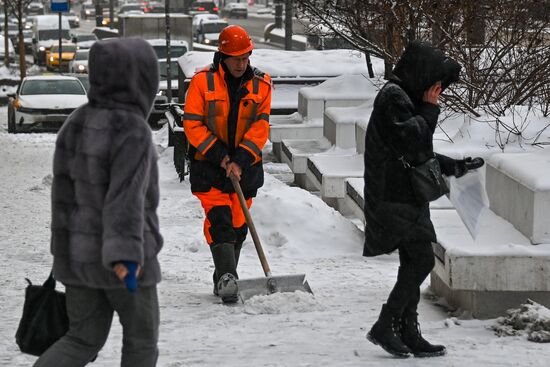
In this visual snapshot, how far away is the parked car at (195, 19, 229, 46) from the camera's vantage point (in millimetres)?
63469

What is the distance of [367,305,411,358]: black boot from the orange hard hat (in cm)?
212

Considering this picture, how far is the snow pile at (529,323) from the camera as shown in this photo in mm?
6598

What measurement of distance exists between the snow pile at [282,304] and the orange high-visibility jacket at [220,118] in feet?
2.52

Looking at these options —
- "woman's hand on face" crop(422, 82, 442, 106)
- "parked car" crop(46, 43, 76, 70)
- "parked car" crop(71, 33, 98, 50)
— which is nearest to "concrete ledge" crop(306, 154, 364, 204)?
"woman's hand on face" crop(422, 82, 442, 106)

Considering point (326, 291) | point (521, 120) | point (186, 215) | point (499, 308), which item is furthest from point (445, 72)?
point (186, 215)

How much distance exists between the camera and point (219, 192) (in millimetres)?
8094

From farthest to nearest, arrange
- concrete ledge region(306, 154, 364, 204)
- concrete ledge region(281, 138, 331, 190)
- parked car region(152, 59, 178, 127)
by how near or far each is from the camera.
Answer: parked car region(152, 59, 178, 127)
concrete ledge region(281, 138, 331, 190)
concrete ledge region(306, 154, 364, 204)

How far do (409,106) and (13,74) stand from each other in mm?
43552

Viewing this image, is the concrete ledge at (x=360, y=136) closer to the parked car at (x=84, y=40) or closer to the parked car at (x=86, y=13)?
the parked car at (x=84, y=40)

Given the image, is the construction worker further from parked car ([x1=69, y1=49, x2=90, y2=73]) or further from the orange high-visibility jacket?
parked car ([x1=69, y1=49, x2=90, y2=73])

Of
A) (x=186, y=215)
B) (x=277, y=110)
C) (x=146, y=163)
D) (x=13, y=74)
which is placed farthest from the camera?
(x=13, y=74)

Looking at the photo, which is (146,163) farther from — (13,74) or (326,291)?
(13,74)

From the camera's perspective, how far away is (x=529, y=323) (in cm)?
669

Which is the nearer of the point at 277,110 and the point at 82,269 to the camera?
the point at 82,269
